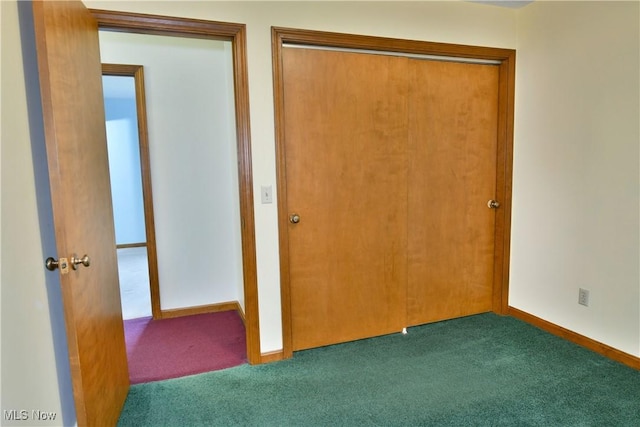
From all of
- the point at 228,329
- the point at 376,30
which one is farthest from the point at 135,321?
the point at 376,30

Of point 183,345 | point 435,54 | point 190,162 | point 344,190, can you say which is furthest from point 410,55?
point 183,345

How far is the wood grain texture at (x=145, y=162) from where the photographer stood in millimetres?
2918

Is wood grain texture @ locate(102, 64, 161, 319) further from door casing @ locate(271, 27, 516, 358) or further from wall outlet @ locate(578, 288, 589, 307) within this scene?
wall outlet @ locate(578, 288, 589, 307)

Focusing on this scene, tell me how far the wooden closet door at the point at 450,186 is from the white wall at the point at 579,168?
9.4 inches

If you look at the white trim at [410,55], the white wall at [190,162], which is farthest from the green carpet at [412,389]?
the white trim at [410,55]

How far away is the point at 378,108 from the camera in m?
2.50

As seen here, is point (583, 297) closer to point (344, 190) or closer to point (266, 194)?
point (344, 190)

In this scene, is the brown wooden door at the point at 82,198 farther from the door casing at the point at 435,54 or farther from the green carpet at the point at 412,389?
the door casing at the point at 435,54

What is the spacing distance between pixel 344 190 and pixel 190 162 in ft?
4.74

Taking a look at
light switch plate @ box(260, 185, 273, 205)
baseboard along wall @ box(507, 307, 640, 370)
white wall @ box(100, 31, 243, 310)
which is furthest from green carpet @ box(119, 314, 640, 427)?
white wall @ box(100, 31, 243, 310)

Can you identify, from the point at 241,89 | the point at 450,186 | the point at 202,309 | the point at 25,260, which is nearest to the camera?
the point at 25,260

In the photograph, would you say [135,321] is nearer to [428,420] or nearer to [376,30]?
[428,420]

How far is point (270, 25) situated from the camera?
7.14 ft

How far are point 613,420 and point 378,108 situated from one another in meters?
2.08
